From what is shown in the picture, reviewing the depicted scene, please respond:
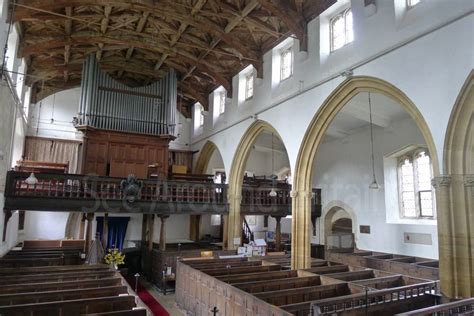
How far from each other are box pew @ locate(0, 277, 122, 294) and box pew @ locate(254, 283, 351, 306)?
2604 mm

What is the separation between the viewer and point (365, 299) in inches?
199

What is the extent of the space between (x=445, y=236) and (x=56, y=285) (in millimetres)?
6327

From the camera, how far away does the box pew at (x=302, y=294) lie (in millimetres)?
5436

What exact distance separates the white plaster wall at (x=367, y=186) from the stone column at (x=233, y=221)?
3645mm

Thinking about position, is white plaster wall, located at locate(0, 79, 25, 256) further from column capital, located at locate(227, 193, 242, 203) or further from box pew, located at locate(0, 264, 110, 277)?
column capital, located at locate(227, 193, 242, 203)

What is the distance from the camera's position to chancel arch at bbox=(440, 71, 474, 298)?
5277 mm

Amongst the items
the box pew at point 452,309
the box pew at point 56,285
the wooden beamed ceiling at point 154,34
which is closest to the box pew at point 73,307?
the box pew at point 56,285

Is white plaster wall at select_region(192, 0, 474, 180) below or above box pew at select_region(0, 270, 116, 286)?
above

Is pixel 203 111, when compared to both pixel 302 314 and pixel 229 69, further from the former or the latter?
pixel 302 314

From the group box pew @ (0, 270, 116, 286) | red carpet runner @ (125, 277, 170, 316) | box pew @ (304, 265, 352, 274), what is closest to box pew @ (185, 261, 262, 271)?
red carpet runner @ (125, 277, 170, 316)

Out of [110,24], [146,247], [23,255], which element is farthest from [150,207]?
[110,24]

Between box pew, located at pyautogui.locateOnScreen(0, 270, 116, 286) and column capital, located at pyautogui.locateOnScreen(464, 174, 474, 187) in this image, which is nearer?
column capital, located at pyautogui.locateOnScreen(464, 174, 474, 187)

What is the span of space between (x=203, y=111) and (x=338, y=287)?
34.7ft

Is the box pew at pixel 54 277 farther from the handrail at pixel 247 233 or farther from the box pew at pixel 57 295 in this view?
the handrail at pixel 247 233
